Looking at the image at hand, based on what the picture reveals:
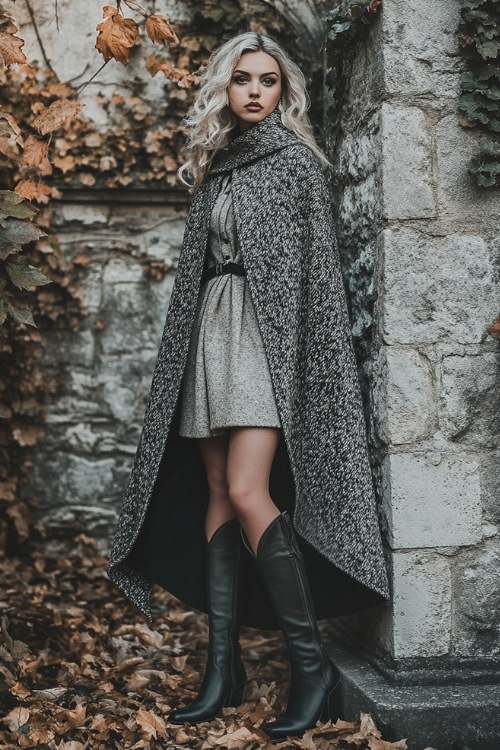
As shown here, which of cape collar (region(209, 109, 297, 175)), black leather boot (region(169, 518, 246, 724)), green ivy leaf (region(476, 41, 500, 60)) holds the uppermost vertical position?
green ivy leaf (region(476, 41, 500, 60))

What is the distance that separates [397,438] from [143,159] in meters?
2.25

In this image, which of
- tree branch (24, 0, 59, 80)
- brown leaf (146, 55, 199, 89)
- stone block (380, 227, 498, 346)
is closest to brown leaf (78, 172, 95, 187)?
tree branch (24, 0, 59, 80)

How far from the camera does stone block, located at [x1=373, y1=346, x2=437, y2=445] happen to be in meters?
2.49

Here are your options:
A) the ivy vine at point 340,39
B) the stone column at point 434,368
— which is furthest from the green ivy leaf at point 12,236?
the ivy vine at point 340,39

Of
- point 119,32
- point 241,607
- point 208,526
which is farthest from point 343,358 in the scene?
point 119,32

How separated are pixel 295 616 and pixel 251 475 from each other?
16.9 inches

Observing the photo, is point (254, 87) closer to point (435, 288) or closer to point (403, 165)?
point (403, 165)

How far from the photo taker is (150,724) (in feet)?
8.27

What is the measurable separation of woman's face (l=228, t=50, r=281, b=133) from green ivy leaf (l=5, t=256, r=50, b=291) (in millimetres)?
→ 792

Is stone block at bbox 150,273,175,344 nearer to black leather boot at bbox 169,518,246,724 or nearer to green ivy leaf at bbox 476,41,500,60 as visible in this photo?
black leather boot at bbox 169,518,246,724

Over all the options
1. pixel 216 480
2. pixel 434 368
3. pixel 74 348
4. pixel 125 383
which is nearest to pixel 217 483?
pixel 216 480

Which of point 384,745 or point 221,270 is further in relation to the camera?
point 221,270

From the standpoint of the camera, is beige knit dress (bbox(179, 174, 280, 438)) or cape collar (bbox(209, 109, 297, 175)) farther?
cape collar (bbox(209, 109, 297, 175))

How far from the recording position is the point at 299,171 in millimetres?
2553
